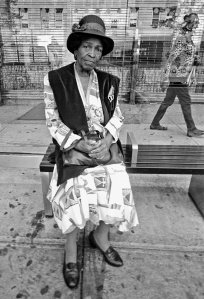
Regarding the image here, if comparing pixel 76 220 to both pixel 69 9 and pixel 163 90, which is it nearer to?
pixel 69 9

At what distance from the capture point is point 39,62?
3.88 m

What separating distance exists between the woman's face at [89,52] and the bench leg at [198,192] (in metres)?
1.63

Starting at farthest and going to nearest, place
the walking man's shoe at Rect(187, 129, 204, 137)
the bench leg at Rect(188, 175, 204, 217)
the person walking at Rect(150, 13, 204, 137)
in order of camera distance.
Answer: the walking man's shoe at Rect(187, 129, 204, 137) → the person walking at Rect(150, 13, 204, 137) → the bench leg at Rect(188, 175, 204, 217)

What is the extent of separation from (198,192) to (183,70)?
228cm

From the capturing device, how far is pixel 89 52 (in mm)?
1701

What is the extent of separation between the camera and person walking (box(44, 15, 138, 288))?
1.66 metres

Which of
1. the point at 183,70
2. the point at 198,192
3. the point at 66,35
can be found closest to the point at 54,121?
the point at 198,192

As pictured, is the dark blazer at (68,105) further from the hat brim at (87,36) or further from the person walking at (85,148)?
the hat brim at (87,36)

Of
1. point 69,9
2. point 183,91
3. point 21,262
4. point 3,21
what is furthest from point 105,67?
point 21,262

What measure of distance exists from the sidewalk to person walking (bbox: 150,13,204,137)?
1626 mm

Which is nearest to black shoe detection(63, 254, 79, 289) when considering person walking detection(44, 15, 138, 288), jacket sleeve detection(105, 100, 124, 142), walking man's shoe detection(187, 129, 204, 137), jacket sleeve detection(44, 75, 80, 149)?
person walking detection(44, 15, 138, 288)

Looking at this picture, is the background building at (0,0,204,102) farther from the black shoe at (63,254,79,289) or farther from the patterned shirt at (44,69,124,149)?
the black shoe at (63,254,79,289)

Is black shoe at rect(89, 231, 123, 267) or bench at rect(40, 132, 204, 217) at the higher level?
bench at rect(40, 132, 204, 217)

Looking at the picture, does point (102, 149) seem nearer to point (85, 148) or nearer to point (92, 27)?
point (85, 148)
